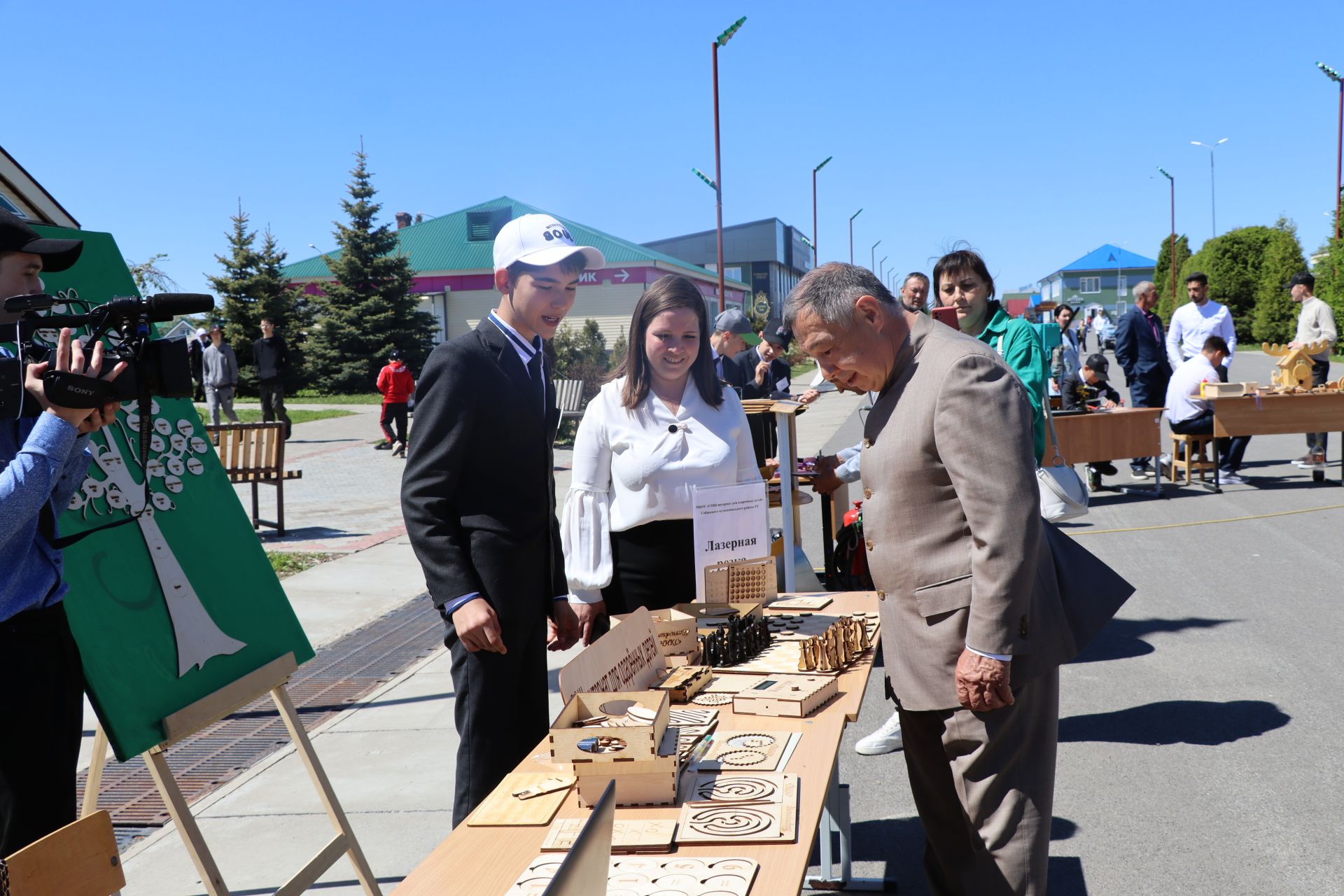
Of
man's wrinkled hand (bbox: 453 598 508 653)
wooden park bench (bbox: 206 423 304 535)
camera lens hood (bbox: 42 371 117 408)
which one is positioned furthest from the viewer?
wooden park bench (bbox: 206 423 304 535)

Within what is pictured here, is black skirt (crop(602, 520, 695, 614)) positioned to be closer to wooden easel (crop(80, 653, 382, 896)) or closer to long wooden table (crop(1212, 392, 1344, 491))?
wooden easel (crop(80, 653, 382, 896))

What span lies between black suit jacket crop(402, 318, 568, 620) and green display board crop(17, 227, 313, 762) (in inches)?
26.7

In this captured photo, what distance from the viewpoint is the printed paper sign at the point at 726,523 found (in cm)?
335

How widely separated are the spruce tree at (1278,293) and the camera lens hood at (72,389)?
49892mm

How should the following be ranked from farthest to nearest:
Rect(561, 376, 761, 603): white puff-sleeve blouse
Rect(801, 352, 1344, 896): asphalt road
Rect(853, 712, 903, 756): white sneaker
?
Rect(853, 712, 903, 756): white sneaker, Rect(801, 352, 1344, 896): asphalt road, Rect(561, 376, 761, 603): white puff-sleeve blouse

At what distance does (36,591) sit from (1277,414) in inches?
468

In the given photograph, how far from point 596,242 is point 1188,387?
1678 inches

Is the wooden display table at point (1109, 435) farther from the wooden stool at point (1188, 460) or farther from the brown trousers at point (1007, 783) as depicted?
the brown trousers at point (1007, 783)

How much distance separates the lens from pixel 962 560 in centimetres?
252

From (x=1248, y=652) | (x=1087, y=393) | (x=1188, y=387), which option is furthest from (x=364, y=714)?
(x=1087, y=393)

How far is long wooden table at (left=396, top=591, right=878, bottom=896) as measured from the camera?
1843mm

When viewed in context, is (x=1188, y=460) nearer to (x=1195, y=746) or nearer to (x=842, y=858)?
(x=1195, y=746)

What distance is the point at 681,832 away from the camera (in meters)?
2.00

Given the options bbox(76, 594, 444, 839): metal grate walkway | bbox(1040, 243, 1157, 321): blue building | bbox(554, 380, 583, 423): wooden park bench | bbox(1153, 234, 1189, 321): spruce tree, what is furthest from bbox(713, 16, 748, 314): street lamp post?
bbox(1040, 243, 1157, 321): blue building
